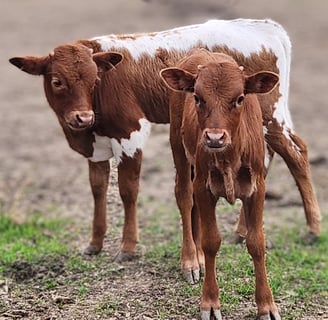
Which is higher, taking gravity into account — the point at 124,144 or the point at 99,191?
the point at 124,144

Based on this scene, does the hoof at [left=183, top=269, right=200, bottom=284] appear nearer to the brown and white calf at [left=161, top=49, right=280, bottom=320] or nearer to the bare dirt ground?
the bare dirt ground

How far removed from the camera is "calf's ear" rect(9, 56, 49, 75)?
796 centimetres

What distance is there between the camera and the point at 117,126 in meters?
8.21

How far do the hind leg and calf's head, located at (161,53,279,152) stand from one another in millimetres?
1681

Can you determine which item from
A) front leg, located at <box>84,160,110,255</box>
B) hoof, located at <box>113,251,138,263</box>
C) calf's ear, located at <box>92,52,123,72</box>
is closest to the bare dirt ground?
hoof, located at <box>113,251,138,263</box>

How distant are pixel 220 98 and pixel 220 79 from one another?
0.15 metres

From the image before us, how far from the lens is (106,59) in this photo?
8.02 meters

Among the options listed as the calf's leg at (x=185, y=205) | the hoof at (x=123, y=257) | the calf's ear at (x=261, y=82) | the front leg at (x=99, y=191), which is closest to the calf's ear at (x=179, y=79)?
the calf's ear at (x=261, y=82)

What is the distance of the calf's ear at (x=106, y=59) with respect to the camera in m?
7.99

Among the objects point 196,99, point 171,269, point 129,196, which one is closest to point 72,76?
point 129,196

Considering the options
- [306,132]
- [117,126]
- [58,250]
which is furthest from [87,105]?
[306,132]

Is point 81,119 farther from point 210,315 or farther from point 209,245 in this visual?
point 210,315

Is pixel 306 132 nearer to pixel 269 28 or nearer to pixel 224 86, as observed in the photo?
pixel 269 28

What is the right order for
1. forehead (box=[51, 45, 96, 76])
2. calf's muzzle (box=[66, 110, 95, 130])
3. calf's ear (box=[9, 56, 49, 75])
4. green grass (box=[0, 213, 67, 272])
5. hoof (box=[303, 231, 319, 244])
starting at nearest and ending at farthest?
calf's muzzle (box=[66, 110, 95, 130]), forehead (box=[51, 45, 96, 76]), calf's ear (box=[9, 56, 49, 75]), green grass (box=[0, 213, 67, 272]), hoof (box=[303, 231, 319, 244])
